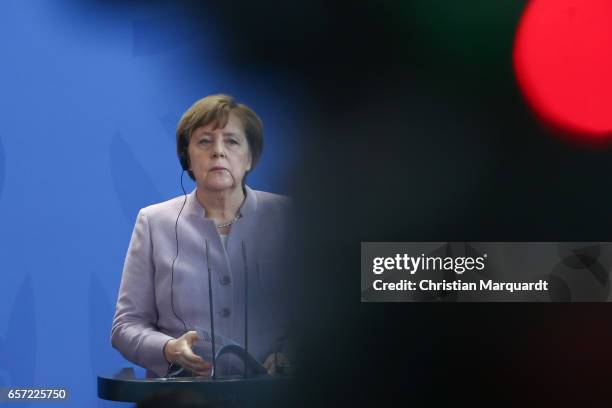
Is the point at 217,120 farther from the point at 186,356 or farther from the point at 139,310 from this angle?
the point at 186,356

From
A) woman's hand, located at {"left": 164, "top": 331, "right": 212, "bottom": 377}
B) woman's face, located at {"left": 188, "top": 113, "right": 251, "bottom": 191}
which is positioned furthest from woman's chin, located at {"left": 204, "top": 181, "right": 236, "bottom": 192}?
woman's hand, located at {"left": 164, "top": 331, "right": 212, "bottom": 377}

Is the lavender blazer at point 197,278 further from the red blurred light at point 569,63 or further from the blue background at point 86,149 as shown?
the red blurred light at point 569,63

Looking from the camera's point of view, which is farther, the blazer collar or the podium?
the blazer collar

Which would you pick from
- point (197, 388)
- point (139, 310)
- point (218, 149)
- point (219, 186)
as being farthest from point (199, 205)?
point (197, 388)

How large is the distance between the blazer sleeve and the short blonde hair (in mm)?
289

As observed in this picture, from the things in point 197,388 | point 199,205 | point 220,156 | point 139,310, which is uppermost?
point 220,156

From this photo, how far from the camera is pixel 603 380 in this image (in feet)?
9.80

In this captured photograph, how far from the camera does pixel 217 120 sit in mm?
3023

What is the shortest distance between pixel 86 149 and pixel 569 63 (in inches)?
65.2

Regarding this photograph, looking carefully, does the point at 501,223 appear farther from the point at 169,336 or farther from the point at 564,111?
the point at 169,336

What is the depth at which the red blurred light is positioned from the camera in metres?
3.02

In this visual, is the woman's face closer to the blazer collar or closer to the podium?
the blazer collar

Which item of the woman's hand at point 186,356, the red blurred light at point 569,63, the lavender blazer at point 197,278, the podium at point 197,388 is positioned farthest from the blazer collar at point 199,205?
the red blurred light at point 569,63

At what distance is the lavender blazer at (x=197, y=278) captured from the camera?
296 cm
